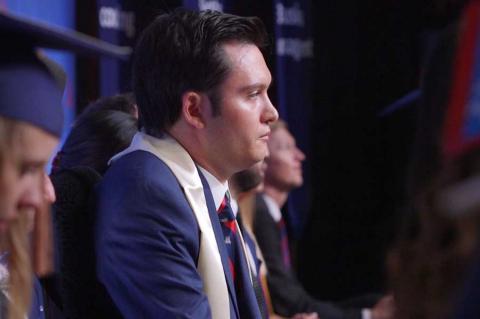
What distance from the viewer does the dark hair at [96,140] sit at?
2.05 m

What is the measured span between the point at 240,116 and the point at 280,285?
1.39 m

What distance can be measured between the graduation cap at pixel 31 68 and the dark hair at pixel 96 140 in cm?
95

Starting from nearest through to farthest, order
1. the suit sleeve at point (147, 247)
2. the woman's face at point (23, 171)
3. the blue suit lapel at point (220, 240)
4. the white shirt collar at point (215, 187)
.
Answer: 1. the woman's face at point (23, 171)
2. the suit sleeve at point (147, 247)
3. the blue suit lapel at point (220, 240)
4. the white shirt collar at point (215, 187)

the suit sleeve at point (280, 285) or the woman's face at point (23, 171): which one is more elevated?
the woman's face at point (23, 171)

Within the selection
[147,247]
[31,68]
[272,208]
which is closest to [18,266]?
[31,68]

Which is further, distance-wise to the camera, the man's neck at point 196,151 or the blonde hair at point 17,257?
the man's neck at point 196,151

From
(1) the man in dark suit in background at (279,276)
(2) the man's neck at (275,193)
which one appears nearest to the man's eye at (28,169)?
(1) the man in dark suit in background at (279,276)

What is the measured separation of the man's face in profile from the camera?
1897 millimetres

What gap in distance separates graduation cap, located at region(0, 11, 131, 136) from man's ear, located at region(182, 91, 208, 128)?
80cm

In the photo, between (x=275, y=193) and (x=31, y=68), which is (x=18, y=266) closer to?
(x=31, y=68)

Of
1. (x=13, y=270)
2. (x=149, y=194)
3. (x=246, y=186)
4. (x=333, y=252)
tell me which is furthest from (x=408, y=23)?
(x=13, y=270)

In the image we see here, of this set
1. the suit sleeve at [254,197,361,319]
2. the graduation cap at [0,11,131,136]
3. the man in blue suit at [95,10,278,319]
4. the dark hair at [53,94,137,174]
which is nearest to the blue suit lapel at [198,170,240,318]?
the man in blue suit at [95,10,278,319]

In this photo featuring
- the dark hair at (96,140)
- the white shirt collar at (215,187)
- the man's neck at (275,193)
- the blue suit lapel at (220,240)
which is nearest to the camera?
the blue suit lapel at (220,240)

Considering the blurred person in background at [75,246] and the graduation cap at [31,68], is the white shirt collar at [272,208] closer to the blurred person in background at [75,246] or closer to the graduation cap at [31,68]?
the blurred person in background at [75,246]
